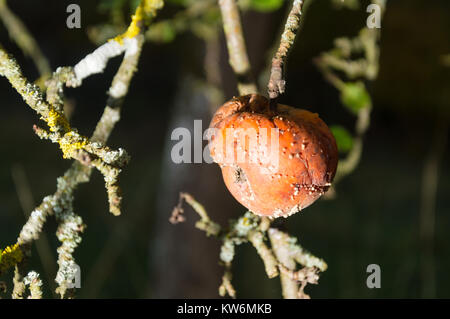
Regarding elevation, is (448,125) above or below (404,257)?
above

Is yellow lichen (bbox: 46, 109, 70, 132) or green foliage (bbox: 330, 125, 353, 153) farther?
green foliage (bbox: 330, 125, 353, 153)

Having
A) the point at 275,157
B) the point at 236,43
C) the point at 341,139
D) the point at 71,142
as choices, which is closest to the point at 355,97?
the point at 341,139

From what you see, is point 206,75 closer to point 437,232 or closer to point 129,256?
point 129,256

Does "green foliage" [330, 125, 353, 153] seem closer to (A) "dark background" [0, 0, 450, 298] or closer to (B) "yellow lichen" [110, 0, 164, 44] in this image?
(A) "dark background" [0, 0, 450, 298]

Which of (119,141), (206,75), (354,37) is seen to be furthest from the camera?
(119,141)

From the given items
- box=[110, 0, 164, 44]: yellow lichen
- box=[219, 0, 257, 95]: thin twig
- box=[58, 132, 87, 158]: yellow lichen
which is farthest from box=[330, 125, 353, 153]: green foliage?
box=[58, 132, 87, 158]: yellow lichen

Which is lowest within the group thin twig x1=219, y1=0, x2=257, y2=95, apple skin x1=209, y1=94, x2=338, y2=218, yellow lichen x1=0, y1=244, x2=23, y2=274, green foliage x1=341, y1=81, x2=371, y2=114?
yellow lichen x1=0, y1=244, x2=23, y2=274
